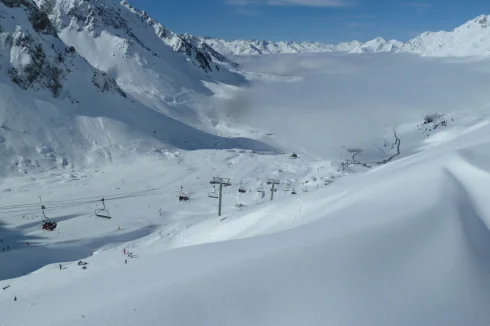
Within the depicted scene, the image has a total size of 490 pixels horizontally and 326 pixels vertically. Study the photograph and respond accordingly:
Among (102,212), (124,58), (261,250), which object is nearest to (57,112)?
(102,212)

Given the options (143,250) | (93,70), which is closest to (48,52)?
(93,70)

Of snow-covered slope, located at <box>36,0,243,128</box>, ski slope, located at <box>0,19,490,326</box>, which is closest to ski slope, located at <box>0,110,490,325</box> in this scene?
ski slope, located at <box>0,19,490,326</box>

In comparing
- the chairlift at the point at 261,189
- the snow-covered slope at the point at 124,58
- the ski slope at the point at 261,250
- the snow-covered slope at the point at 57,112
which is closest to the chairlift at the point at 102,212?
the ski slope at the point at 261,250

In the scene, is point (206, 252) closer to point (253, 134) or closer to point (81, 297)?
point (81, 297)

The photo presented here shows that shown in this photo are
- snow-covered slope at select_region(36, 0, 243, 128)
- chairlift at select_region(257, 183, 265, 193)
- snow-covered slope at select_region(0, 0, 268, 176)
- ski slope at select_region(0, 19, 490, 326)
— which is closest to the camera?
ski slope at select_region(0, 19, 490, 326)

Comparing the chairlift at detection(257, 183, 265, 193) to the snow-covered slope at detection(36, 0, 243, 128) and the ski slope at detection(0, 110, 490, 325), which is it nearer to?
the ski slope at detection(0, 110, 490, 325)

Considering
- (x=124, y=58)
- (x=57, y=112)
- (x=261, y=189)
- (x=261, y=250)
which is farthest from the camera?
(x=124, y=58)

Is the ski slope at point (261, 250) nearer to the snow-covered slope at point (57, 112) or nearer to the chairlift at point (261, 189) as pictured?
the chairlift at point (261, 189)

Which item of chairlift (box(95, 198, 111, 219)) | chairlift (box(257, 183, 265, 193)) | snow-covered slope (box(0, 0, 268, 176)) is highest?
snow-covered slope (box(0, 0, 268, 176))

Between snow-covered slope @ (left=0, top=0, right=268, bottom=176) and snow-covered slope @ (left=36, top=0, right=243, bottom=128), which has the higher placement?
snow-covered slope @ (left=36, top=0, right=243, bottom=128)

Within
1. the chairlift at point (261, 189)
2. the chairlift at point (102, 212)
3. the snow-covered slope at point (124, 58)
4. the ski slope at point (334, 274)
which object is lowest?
the chairlift at point (102, 212)

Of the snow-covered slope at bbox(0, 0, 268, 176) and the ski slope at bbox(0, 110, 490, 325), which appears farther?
the snow-covered slope at bbox(0, 0, 268, 176)

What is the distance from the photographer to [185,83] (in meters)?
119

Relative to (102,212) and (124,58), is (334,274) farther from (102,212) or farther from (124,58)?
(124,58)
